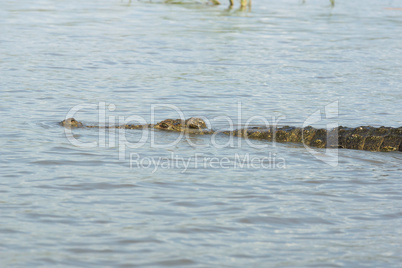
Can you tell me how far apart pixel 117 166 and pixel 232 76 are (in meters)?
6.79

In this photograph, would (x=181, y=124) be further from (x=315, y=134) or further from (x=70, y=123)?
(x=315, y=134)

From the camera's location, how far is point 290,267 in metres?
4.23

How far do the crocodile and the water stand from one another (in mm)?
212

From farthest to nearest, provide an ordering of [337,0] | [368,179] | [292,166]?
→ 1. [337,0]
2. [292,166]
3. [368,179]

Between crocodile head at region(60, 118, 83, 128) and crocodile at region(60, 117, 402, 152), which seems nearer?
crocodile at region(60, 117, 402, 152)

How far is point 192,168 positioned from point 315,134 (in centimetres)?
204

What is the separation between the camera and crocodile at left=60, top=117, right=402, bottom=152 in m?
7.61

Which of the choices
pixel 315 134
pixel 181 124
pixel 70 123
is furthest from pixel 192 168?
pixel 70 123

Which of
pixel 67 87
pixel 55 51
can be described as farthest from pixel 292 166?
pixel 55 51

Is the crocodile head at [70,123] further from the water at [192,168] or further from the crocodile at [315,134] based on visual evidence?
the water at [192,168]

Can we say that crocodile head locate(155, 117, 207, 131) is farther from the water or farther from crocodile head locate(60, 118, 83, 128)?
crocodile head locate(60, 118, 83, 128)

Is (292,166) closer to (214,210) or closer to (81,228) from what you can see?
(214,210)

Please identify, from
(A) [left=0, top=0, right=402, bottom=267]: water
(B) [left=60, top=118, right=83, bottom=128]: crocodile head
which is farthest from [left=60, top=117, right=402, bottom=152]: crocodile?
(A) [left=0, top=0, right=402, bottom=267]: water

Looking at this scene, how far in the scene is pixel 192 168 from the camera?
6.56 m
